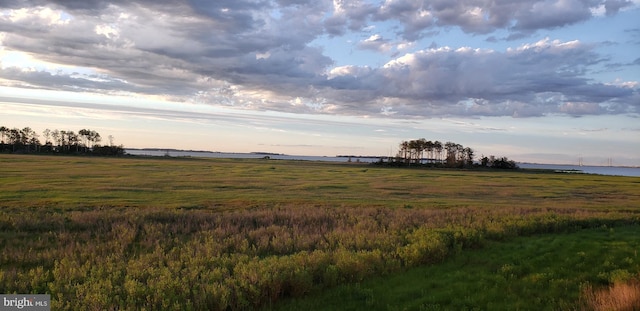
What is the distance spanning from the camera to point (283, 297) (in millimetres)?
11617

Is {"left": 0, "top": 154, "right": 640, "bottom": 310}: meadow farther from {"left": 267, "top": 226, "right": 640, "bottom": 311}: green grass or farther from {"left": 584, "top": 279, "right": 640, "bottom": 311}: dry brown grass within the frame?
{"left": 584, "top": 279, "right": 640, "bottom": 311}: dry brown grass

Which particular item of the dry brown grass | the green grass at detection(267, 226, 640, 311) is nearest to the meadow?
the green grass at detection(267, 226, 640, 311)

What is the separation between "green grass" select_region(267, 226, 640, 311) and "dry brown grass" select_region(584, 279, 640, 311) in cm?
37

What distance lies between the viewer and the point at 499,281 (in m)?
12.7

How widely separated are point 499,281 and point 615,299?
3.26 m

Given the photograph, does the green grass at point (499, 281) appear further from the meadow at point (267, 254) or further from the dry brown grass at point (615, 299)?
the dry brown grass at point (615, 299)

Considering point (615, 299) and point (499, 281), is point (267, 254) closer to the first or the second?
point (499, 281)

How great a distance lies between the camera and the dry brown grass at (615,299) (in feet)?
30.2

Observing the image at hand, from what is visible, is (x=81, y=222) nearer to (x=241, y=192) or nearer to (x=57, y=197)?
(x=57, y=197)

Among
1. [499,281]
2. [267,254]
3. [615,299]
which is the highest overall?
[615,299]

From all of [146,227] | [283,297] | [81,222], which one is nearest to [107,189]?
[81,222]

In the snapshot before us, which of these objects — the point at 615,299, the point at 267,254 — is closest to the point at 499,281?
the point at 615,299

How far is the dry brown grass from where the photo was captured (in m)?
9.22

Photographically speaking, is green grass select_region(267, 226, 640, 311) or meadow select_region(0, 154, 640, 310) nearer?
green grass select_region(267, 226, 640, 311)
